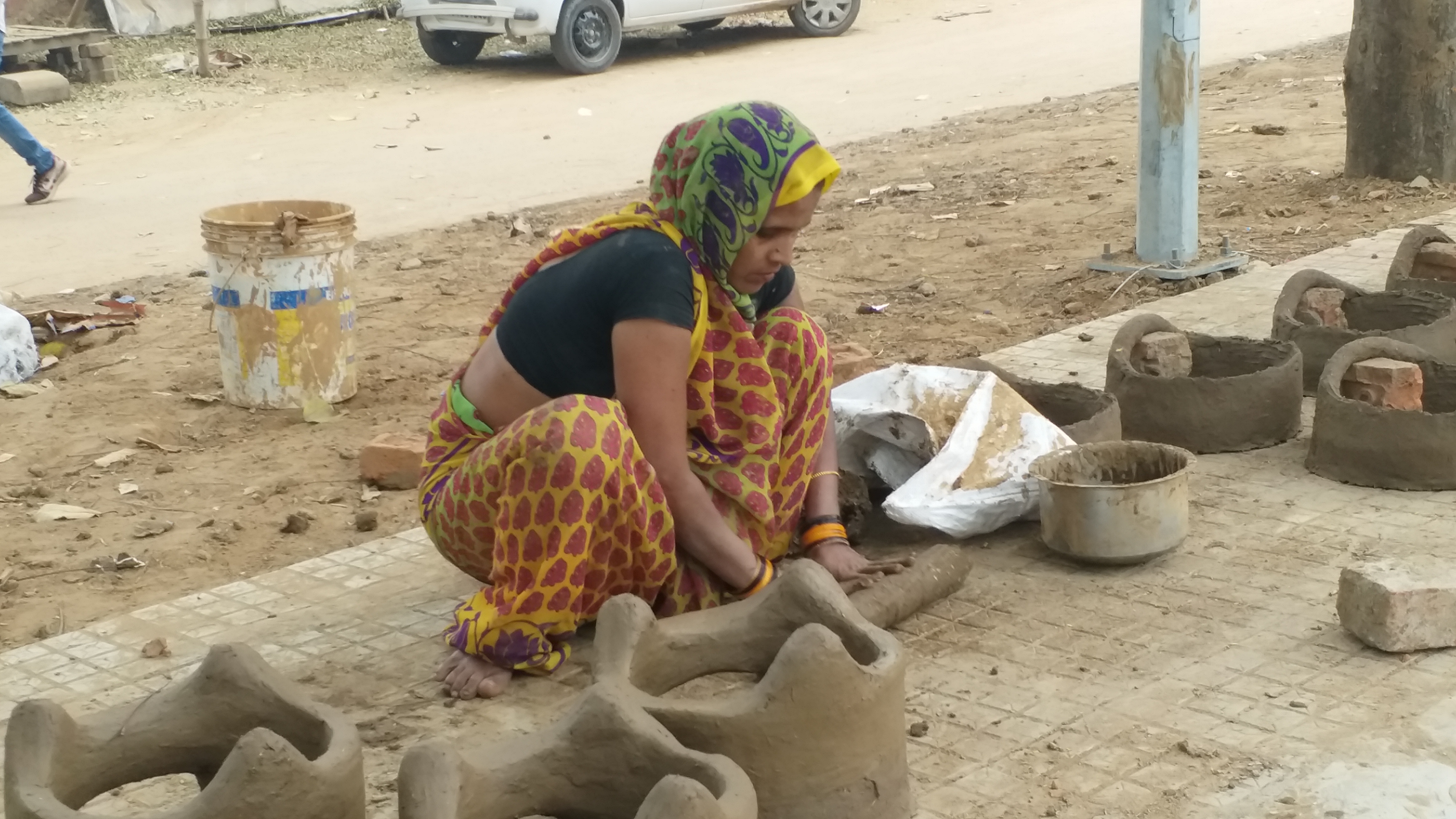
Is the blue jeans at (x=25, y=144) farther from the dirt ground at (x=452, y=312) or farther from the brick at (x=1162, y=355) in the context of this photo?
the brick at (x=1162, y=355)

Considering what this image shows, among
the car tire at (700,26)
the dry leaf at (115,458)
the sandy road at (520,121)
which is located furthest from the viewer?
the car tire at (700,26)

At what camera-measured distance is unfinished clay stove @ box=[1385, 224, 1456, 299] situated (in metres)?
5.08

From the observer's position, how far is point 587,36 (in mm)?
14219

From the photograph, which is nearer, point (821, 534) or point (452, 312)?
point (821, 534)

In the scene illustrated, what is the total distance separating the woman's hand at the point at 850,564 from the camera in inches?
132

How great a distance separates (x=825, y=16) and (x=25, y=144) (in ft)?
29.7

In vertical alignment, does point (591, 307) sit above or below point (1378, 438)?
above

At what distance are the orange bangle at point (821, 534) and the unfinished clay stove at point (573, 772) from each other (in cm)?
112

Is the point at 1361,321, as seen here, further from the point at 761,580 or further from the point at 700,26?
the point at 700,26

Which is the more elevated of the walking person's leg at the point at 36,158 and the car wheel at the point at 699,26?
the car wheel at the point at 699,26

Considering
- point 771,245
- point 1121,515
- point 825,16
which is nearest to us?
point 771,245

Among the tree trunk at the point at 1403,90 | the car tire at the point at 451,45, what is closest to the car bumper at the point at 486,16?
the car tire at the point at 451,45

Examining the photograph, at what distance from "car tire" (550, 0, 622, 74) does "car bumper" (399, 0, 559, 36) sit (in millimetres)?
154

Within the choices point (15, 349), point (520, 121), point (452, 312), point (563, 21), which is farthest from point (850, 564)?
point (563, 21)
